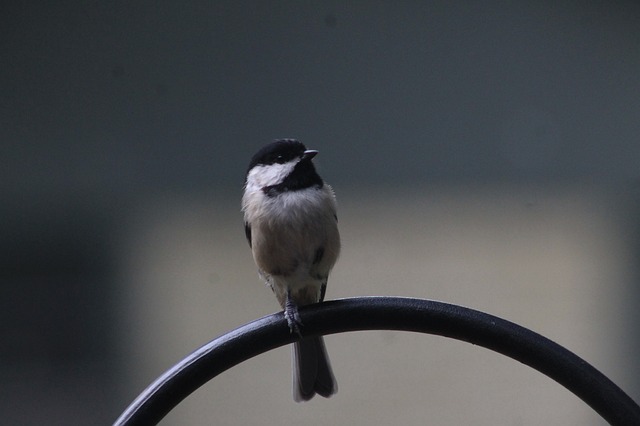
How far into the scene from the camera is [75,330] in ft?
10.5

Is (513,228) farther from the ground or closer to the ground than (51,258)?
farther from the ground

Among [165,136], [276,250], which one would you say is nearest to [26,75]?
[165,136]

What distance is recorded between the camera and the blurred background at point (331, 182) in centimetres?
316

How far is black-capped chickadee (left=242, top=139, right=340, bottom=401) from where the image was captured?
157 centimetres

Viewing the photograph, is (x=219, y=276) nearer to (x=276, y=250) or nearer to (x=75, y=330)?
(x=75, y=330)

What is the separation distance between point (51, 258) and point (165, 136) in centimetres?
65

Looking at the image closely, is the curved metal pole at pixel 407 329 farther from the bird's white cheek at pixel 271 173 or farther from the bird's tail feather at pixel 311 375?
the bird's white cheek at pixel 271 173

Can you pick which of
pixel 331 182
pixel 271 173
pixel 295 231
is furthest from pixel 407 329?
pixel 331 182

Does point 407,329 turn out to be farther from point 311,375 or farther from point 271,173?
point 271,173

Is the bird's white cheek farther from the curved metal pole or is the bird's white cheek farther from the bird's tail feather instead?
the curved metal pole

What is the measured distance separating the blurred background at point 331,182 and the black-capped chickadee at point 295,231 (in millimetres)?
1517

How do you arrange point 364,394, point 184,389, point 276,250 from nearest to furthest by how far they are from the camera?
point 184,389
point 276,250
point 364,394

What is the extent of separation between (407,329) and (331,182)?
7.10ft

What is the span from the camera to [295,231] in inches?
61.7
